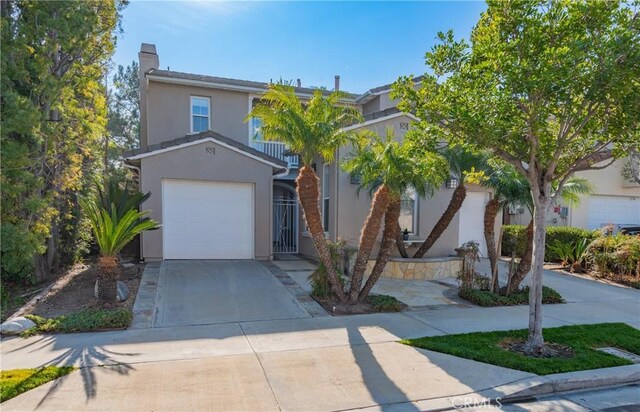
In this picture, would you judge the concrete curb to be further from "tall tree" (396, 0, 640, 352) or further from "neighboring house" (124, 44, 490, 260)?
"neighboring house" (124, 44, 490, 260)

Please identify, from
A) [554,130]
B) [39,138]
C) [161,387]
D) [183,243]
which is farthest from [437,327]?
[39,138]

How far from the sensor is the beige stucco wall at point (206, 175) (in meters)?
11.2

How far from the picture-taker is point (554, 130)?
628 cm

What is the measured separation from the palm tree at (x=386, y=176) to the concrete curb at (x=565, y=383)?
3602 millimetres

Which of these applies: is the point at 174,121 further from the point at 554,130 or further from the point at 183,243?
the point at 554,130

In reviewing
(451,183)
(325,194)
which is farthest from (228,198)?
(451,183)

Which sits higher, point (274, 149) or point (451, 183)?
point (274, 149)

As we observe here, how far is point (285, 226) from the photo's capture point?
14.9m

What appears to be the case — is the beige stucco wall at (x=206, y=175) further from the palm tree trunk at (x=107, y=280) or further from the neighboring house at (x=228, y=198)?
the palm tree trunk at (x=107, y=280)

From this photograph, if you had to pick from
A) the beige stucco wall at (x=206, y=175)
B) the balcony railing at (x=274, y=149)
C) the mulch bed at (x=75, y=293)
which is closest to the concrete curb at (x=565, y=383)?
the mulch bed at (x=75, y=293)

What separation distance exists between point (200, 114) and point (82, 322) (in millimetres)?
10449

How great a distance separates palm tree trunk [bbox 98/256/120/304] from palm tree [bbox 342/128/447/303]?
4.48 m

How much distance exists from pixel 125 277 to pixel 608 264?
44.8 feet

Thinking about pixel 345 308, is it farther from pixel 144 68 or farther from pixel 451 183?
pixel 144 68
